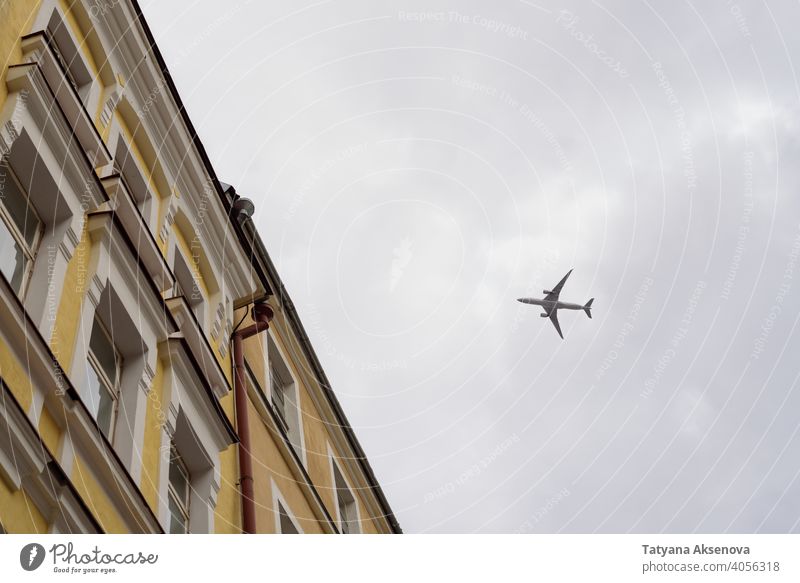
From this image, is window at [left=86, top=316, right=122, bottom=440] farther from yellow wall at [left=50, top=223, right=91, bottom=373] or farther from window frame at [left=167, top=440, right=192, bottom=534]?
window frame at [left=167, top=440, right=192, bottom=534]

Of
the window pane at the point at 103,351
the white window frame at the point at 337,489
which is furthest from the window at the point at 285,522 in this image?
the window pane at the point at 103,351

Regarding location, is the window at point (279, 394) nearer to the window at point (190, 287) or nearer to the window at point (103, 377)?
the window at point (190, 287)

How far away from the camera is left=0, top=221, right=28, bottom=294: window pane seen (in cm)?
1053

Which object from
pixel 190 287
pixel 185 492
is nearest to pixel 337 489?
pixel 190 287

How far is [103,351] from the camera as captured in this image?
12719mm

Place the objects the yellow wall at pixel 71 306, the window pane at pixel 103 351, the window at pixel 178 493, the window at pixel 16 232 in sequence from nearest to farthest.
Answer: the window at pixel 16 232 < the yellow wall at pixel 71 306 < the window pane at pixel 103 351 < the window at pixel 178 493

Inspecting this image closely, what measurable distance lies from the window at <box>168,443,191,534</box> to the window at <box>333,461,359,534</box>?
9.15 m

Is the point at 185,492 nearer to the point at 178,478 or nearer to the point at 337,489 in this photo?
the point at 178,478

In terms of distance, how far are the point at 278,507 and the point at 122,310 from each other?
5.74 meters

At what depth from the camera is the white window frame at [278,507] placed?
16.8 metres
